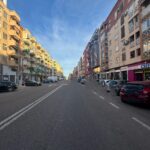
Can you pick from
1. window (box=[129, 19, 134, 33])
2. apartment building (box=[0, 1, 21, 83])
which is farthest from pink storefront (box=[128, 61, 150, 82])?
apartment building (box=[0, 1, 21, 83])

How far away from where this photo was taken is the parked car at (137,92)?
11.3 m

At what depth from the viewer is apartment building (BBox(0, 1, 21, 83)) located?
48.3 meters

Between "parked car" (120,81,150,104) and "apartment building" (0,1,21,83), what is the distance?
133 ft

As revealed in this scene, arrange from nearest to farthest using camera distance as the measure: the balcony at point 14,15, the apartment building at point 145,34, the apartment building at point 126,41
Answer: the apartment building at point 145,34 < the apartment building at point 126,41 < the balcony at point 14,15

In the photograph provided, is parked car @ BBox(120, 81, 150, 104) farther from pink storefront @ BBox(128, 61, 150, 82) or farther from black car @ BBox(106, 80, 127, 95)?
pink storefront @ BBox(128, 61, 150, 82)

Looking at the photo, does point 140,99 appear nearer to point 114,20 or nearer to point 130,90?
point 130,90

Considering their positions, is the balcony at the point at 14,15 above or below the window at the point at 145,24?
above

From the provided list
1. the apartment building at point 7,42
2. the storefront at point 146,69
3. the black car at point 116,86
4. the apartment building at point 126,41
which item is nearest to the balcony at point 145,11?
the apartment building at point 126,41

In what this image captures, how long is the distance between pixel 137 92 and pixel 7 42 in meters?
46.9

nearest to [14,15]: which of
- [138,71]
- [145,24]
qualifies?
[145,24]

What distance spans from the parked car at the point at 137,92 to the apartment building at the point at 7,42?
40.6 meters

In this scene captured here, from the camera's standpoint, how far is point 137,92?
1170 cm

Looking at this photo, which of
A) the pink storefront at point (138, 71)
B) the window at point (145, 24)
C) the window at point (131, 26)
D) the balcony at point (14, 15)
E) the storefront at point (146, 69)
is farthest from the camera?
the balcony at point (14, 15)

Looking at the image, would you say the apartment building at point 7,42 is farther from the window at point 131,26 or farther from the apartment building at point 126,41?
the window at point 131,26
